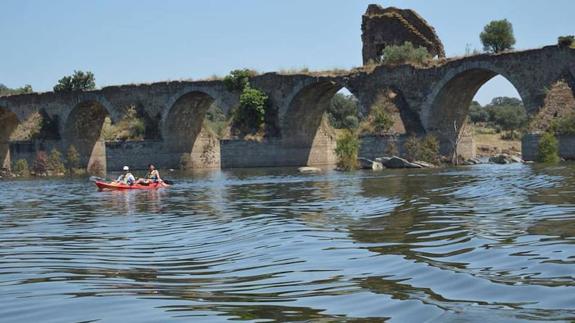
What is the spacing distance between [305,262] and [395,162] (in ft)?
97.6

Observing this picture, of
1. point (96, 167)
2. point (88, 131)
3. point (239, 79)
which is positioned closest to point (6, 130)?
point (88, 131)

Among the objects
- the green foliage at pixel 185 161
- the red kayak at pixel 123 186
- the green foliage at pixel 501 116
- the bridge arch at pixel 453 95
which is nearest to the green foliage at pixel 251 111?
the green foliage at pixel 185 161

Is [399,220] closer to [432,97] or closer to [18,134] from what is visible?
[432,97]

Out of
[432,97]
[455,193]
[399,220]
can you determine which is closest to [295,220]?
[399,220]

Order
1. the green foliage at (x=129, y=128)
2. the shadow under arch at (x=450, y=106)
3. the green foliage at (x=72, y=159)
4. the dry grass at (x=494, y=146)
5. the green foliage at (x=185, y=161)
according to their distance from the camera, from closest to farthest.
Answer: the shadow under arch at (x=450, y=106)
the green foliage at (x=185, y=161)
the green foliage at (x=72, y=159)
the green foliage at (x=129, y=128)
the dry grass at (x=494, y=146)

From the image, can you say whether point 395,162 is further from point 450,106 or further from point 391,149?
point 450,106

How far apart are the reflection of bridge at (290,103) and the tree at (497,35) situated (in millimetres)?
3980

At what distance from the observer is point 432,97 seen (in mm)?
41875

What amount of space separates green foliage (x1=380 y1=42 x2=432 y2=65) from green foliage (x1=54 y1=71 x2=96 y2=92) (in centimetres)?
2212

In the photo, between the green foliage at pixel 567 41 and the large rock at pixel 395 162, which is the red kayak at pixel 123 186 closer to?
the large rock at pixel 395 162

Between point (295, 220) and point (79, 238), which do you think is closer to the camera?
point (79, 238)

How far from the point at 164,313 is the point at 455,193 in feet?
42.4

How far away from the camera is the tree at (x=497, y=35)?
45.4 meters

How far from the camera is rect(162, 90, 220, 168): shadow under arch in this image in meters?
54.3
